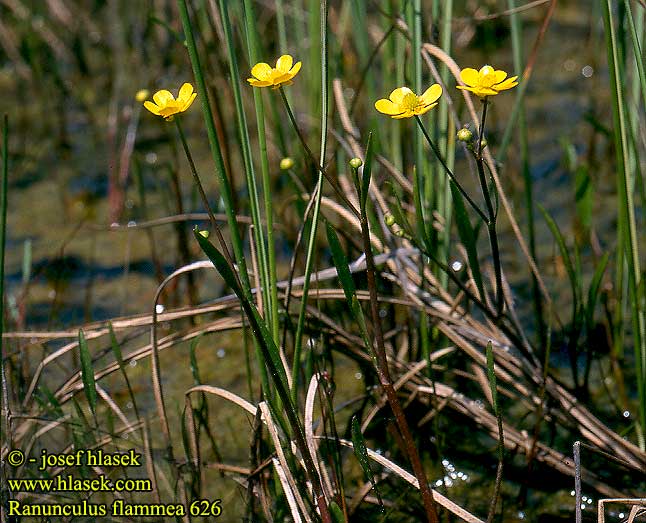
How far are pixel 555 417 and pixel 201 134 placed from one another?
1.62 meters

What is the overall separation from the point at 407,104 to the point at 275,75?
0.16 metres

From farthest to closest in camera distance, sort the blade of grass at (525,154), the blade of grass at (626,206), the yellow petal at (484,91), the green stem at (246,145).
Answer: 1. the blade of grass at (525,154)
2. the blade of grass at (626,206)
3. the green stem at (246,145)
4. the yellow petal at (484,91)

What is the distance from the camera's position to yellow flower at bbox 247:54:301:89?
2.87 ft

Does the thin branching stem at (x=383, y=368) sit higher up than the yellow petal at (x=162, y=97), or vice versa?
the yellow petal at (x=162, y=97)

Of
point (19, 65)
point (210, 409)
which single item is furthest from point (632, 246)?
point (19, 65)

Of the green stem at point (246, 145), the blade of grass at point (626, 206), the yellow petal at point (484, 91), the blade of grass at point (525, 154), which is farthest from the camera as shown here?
the blade of grass at point (525, 154)

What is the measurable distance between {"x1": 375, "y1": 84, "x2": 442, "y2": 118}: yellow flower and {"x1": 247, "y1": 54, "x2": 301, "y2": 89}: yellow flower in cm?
10

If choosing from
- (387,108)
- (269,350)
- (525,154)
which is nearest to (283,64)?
(387,108)

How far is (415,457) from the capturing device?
1.02 m

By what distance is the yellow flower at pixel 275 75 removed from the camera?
87 cm

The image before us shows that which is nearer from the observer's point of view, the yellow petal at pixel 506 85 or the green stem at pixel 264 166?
the yellow petal at pixel 506 85

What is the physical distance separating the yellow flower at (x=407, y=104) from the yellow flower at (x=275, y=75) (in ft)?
0.34

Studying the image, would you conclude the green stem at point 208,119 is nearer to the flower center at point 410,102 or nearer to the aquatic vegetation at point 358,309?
the aquatic vegetation at point 358,309

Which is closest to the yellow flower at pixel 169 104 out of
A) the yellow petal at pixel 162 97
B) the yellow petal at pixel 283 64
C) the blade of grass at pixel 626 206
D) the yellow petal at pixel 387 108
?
the yellow petal at pixel 162 97
